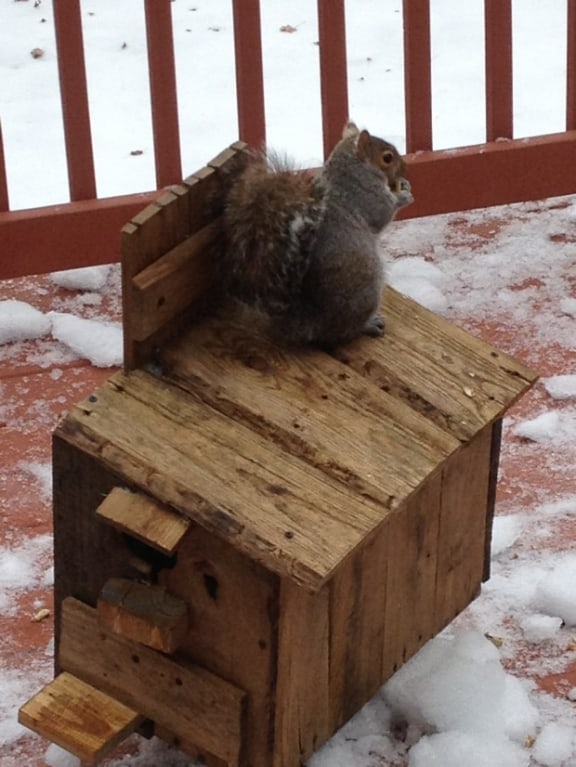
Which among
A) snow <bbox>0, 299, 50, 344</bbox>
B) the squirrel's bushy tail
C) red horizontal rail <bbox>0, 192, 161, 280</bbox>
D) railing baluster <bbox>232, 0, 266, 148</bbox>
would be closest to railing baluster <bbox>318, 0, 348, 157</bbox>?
railing baluster <bbox>232, 0, 266, 148</bbox>

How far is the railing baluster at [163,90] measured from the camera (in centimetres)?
444

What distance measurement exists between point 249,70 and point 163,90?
9.6 inches

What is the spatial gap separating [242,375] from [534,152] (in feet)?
7.22

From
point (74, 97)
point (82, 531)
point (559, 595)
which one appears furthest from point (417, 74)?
point (82, 531)

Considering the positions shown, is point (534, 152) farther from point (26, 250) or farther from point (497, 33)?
point (26, 250)

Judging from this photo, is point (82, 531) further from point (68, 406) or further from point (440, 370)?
point (68, 406)

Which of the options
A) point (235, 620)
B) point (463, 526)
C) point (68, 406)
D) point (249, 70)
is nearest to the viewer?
point (235, 620)

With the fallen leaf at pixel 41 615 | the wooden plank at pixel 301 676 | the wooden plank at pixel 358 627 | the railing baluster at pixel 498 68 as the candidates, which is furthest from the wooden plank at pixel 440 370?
the railing baluster at pixel 498 68

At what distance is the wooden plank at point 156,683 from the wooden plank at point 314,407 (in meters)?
0.42

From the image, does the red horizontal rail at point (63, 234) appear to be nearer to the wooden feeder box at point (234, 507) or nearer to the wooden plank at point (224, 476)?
the wooden feeder box at point (234, 507)

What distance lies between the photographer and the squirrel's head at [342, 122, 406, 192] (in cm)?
300

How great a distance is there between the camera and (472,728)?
3004 mm

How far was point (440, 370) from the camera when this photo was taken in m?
2.90

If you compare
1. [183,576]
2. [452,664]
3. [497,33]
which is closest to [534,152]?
[497,33]
